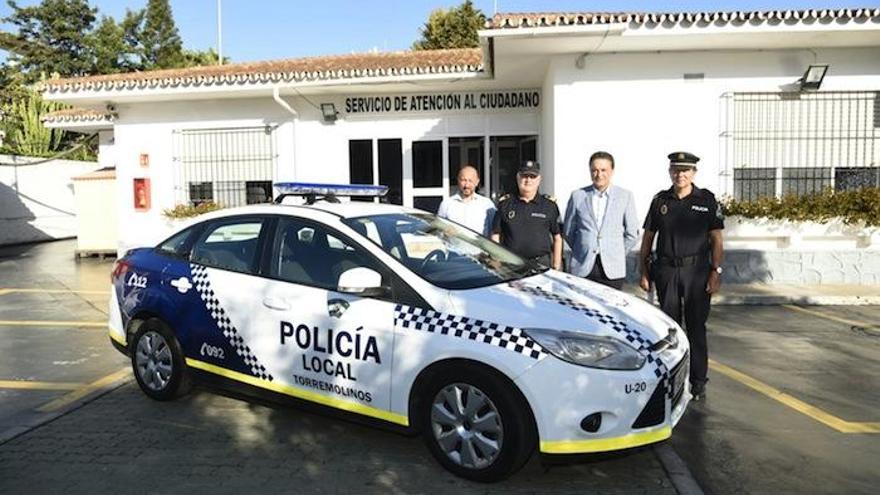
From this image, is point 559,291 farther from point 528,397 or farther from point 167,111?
point 167,111

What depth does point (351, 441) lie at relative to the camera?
168 inches

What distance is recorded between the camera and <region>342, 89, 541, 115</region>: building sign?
1222 cm

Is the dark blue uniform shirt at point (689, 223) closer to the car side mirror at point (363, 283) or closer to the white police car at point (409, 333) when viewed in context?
the white police car at point (409, 333)

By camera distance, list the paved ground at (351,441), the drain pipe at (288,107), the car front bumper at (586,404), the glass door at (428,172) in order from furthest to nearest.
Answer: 1. the glass door at (428,172)
2. the drain pipe at (288,107)
3. the paved ground at (351,441)
4. the car front bumper at (586,404)

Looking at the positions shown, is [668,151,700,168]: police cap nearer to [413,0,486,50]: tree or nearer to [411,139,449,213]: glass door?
[411,139,449,213]: glass door

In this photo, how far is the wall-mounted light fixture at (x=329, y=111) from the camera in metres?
12.4

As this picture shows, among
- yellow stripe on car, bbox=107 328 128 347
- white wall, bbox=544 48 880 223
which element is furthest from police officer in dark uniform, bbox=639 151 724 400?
white wall, bbox=544 48 880 223

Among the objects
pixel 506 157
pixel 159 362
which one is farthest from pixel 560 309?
pixel 506 157

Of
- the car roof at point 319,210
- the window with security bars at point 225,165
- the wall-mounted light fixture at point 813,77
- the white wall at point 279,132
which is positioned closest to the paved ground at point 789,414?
the car roof at point 319,210

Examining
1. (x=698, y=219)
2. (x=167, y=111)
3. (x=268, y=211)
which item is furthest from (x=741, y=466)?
(x=167, y=111)

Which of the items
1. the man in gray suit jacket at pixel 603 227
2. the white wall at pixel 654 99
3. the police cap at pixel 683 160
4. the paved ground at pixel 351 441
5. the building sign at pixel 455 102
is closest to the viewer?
the paved ground at pixel 351 441

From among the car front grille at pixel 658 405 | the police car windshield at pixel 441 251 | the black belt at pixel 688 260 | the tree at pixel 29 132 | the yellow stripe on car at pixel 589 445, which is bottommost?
the yellow stripe on car at pixel 589 445

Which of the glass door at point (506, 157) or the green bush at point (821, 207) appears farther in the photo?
the glass door at point (506, 157)

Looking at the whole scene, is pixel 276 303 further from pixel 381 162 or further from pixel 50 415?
pixel 381 162
